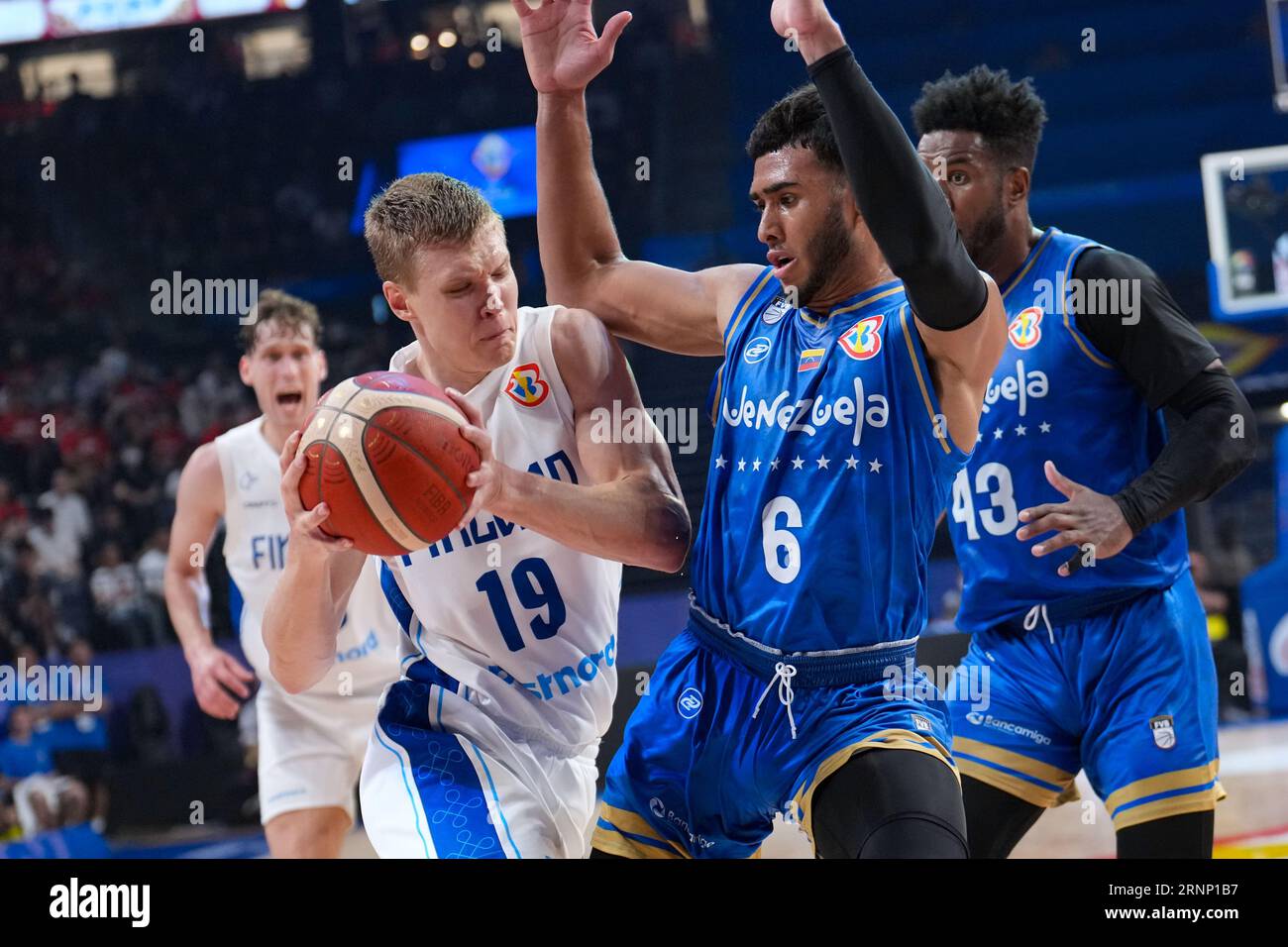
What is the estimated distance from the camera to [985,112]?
3531 millimetres

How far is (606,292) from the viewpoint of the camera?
3.17m

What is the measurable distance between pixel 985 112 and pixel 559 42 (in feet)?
3.69

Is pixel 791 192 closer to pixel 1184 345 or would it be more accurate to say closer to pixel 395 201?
pixel 395 201

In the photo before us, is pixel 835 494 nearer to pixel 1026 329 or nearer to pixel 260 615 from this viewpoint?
pixel 1026 329

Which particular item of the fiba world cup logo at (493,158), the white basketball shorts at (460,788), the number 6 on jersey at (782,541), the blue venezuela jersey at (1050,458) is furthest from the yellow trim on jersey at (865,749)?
the fiba world cup logo at (493,158)

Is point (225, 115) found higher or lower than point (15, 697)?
higher

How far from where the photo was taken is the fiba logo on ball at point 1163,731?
3.02 m

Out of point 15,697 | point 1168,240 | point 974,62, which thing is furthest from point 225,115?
point 1168,240

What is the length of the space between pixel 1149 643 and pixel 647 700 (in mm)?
1240

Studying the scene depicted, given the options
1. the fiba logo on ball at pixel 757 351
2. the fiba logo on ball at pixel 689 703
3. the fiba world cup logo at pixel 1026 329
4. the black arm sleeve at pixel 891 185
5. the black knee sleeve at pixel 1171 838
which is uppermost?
the black arm sleeve at pixel 891 185

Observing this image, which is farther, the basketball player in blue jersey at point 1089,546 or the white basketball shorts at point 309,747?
the white basketball shorts at point 309,747

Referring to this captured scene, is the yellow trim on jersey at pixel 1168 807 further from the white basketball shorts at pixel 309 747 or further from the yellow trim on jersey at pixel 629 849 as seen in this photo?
the white basketball shorts at pixel 309 747

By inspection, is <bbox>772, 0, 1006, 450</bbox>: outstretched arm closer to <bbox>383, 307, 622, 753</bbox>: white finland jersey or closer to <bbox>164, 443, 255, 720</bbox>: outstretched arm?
<bbox>383, 307, 622, 753</bbox>: white finland jersey

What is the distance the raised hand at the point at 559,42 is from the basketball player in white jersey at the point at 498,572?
458 millimetres
